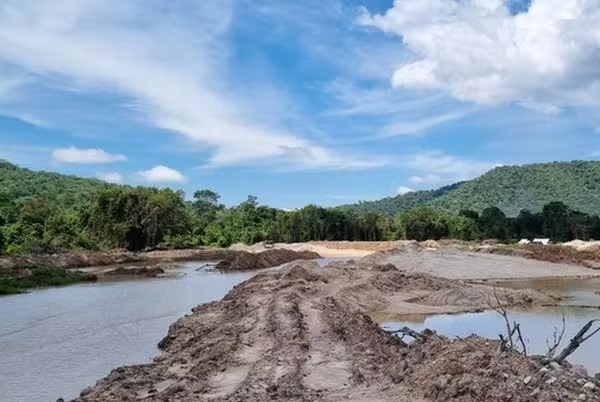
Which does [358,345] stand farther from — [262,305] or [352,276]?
[352,276]

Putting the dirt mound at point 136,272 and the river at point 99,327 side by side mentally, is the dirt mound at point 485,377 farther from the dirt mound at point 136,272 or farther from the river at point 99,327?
the dirt mound at point 136,272

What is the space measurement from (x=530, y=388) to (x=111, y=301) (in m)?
29.1

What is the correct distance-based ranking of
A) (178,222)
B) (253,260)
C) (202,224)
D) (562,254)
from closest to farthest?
(562,254)
(253,260)
(178,222)
(202,224)

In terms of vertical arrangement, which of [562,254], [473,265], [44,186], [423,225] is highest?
[44,186]

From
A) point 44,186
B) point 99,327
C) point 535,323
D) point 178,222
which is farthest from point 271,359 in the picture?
point 44,186

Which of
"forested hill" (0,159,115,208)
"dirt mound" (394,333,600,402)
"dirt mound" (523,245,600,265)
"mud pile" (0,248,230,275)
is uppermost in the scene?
"forested hill" (0,159,115,208)

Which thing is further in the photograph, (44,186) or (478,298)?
(44,186)

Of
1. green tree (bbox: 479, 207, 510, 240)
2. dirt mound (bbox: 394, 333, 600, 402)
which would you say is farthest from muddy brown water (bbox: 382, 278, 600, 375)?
green tree (bbox: 479, 207, 510, 240)

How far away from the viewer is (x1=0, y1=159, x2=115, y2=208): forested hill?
123000 mm

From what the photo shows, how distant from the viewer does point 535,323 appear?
81.7 feet

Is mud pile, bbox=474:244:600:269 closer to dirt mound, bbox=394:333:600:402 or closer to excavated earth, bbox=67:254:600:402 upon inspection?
excavated earth, bbox=67:254:600:402

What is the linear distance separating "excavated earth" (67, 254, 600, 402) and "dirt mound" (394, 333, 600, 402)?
19 millimetres

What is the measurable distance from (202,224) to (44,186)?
1612 inches

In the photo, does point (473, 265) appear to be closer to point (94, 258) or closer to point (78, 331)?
point (78, 331)
